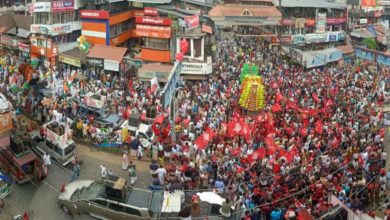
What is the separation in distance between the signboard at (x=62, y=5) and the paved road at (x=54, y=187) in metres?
19.8

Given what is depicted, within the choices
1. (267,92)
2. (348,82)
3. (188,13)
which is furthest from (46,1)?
(348,82)

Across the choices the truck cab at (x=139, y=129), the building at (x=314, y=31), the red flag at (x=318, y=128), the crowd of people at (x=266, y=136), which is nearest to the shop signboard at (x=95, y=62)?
the crowd of people at (x=266, y=136)

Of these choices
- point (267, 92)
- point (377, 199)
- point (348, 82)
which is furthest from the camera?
point (348, 82)

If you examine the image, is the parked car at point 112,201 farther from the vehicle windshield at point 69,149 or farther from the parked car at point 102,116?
the parked car at point 102,116

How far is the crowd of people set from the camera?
20.4 metres

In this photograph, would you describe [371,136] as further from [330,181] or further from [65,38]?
[65,38]

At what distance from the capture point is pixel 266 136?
83.0ft

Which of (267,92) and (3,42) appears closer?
(267,92)

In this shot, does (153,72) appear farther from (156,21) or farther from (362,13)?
(362,13)

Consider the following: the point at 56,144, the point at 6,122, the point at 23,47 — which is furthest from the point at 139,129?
the point at 23,47

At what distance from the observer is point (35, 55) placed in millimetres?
41250

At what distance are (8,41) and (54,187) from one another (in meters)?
26.3

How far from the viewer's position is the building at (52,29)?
1592 inches

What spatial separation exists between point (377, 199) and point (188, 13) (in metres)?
29.4
